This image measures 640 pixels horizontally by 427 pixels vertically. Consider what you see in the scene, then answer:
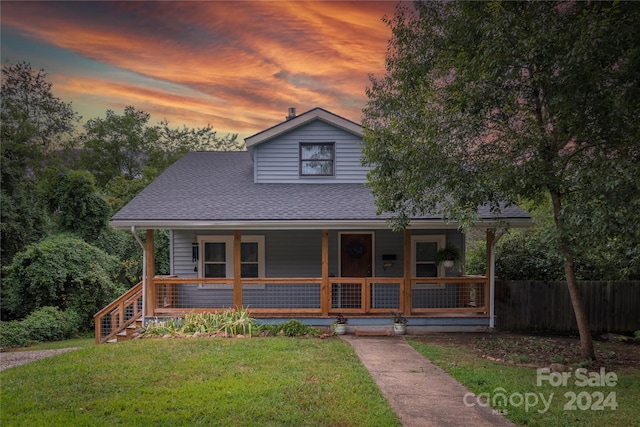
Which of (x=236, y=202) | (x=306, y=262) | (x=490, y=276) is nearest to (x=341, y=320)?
(x=306, y=262)

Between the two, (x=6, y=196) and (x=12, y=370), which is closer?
(x=12, y=370)

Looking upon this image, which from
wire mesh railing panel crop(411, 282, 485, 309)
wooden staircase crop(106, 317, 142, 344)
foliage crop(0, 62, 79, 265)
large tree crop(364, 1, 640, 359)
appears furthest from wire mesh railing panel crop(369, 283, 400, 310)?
foliage crop(0, 62, 79, 265)

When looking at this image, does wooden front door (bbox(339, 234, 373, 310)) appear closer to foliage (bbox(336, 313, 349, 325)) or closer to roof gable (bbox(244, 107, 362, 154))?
foliage (bbox(336, 313, 349, 325))

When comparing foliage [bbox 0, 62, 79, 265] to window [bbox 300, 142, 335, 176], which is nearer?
window [bbox 300, 142, 335, 176]

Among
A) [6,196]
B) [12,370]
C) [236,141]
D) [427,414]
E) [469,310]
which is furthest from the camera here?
[236,141]

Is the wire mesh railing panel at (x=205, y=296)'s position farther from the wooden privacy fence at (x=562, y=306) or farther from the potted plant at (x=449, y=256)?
the wooden privacy fence at (x=562, y=306)

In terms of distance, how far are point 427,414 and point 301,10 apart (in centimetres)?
900

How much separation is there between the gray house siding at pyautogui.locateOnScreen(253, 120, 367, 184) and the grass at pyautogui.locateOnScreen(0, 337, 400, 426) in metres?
6.10

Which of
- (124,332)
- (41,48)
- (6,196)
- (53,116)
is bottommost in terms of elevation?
(124,332)

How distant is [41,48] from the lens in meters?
11.2

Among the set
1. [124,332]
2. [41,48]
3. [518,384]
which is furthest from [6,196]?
[518,384]

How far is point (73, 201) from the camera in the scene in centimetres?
1603

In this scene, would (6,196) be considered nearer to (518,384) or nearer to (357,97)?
(357,97)

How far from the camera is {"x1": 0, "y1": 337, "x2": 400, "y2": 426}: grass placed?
4961mm
